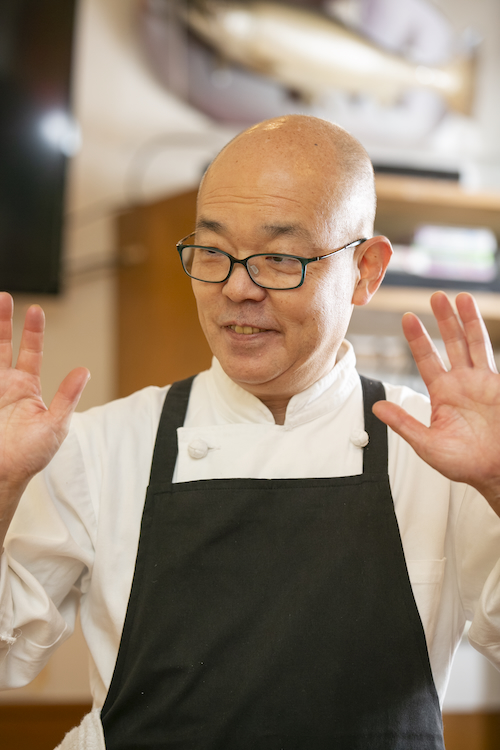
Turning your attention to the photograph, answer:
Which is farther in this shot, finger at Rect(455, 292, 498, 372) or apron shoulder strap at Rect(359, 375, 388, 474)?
apron shoulder strap at Rect(359, 375, 388, 474)

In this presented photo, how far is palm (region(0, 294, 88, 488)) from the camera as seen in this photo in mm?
966

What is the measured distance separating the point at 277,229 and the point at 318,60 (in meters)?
1.73

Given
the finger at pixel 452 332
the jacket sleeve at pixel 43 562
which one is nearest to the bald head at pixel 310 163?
the finger at pixel 452 332

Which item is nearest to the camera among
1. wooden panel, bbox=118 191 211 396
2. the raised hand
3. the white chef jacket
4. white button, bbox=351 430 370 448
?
the raised hand

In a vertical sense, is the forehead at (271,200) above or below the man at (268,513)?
above

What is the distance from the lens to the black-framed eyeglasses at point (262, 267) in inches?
42.8

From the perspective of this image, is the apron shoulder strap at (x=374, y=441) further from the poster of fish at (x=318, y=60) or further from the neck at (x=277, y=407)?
the poster of fish at (x=318, y=60)

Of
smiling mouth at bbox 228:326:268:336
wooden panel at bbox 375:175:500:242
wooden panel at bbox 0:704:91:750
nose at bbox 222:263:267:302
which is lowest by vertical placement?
wooden panel at bbox 0:704:91:750

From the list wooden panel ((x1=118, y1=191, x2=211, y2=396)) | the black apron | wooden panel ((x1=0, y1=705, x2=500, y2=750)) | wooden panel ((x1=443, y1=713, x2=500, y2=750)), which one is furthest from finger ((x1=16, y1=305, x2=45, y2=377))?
Answer: wooden panel ((x1=443, y1=713, x2=500, y2=750))

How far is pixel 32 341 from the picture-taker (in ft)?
3.34

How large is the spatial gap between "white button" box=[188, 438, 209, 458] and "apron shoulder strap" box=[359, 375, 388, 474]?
25cm

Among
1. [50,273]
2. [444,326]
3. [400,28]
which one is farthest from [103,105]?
[444,326]

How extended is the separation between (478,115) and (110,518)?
235 cm

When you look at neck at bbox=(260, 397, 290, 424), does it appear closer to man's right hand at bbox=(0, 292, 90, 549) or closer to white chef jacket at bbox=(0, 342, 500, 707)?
white chef jacket at bbox=(0, 342, 500, 707)
